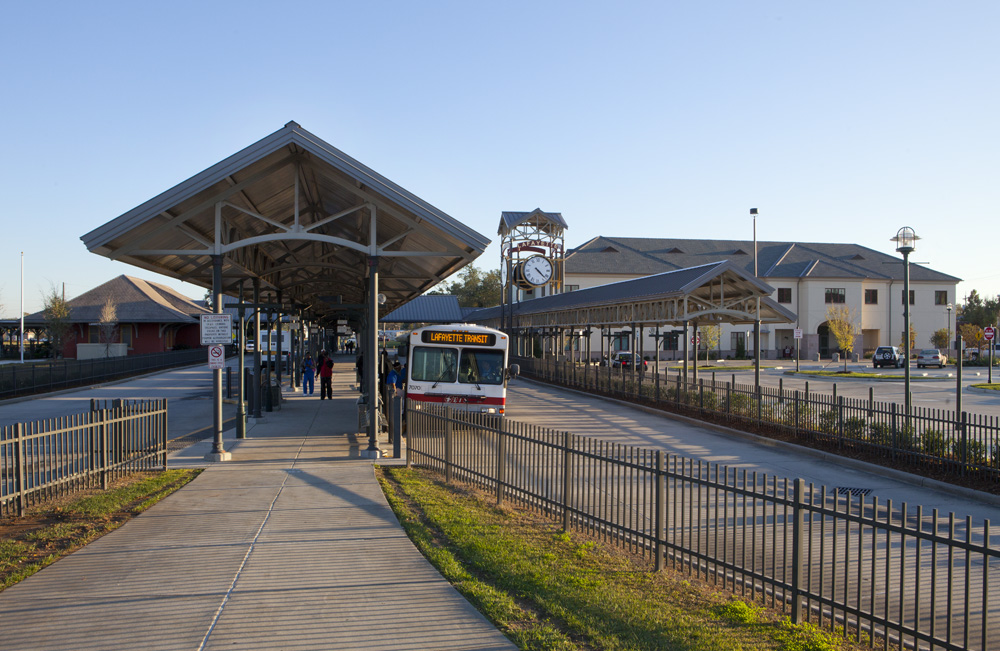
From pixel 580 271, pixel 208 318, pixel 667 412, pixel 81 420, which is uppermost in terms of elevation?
pixel 580 271

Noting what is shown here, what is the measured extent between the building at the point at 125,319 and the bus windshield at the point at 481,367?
42691mm

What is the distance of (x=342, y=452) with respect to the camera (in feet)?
45.1

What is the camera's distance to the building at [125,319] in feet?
177

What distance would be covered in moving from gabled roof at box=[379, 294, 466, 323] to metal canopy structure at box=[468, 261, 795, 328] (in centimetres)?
2237

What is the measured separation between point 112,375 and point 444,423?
30079 mm

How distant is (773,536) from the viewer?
5695 mm

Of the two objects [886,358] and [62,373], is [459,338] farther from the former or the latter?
[886,358]

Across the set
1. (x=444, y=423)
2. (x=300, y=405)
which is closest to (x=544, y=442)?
(x=444, y=423)

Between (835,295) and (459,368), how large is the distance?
60.8 m

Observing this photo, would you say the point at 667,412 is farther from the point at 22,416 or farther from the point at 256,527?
the point at 22,416

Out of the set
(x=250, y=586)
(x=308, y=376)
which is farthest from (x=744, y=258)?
(x=250, y=586)

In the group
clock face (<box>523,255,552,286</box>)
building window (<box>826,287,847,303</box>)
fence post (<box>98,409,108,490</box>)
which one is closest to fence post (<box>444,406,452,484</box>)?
fence post (<box>98,409,108,490</box>)

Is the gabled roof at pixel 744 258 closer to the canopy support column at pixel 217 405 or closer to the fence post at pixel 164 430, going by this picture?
the canopy support column at pixel 217 405

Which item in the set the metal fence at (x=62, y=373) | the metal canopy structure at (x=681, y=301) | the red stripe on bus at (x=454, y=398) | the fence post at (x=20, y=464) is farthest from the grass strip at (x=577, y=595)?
the metal fence at (x=62, y=373)
